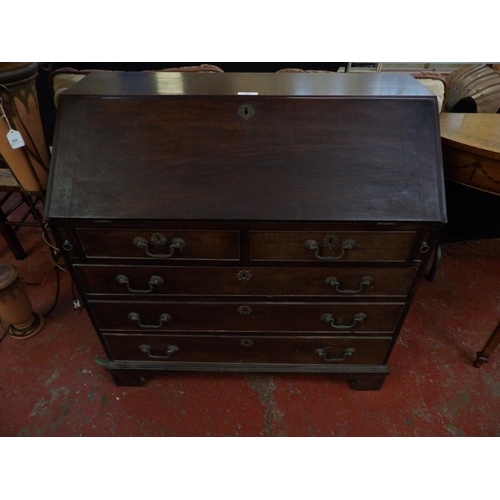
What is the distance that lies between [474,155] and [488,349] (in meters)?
0.91

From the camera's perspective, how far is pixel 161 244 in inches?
42.1

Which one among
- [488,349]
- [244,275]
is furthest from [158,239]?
[488,349]

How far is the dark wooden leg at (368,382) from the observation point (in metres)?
1.47

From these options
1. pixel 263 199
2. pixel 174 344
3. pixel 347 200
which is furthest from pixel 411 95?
pixel 174 344

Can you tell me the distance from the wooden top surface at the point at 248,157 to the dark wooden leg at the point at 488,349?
93cm

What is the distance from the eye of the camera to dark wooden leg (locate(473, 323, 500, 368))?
1539 millimetres

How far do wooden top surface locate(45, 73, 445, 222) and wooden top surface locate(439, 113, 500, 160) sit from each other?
394 mm

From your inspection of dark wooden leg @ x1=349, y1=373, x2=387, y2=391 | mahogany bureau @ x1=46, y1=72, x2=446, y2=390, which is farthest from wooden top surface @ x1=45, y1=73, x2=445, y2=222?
dark wooden leg @ x1=349, y1=373, x2=387, y2=391

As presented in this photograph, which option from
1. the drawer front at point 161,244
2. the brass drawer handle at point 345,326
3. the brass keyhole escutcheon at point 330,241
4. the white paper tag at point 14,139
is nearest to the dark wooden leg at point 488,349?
the brass drawer handle at point 345,326

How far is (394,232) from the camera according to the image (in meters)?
1.03

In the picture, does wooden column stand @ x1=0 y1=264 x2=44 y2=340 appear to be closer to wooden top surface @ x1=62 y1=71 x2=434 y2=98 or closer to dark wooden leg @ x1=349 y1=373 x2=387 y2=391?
wooden top surface @ x1=62 y1=71 x2=434 y2=98

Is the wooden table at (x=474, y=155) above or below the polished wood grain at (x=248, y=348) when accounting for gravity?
above

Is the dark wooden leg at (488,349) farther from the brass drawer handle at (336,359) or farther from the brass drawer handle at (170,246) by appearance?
the brass drawer handle at (170,246)

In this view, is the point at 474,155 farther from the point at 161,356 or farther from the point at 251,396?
the point at 161,356
